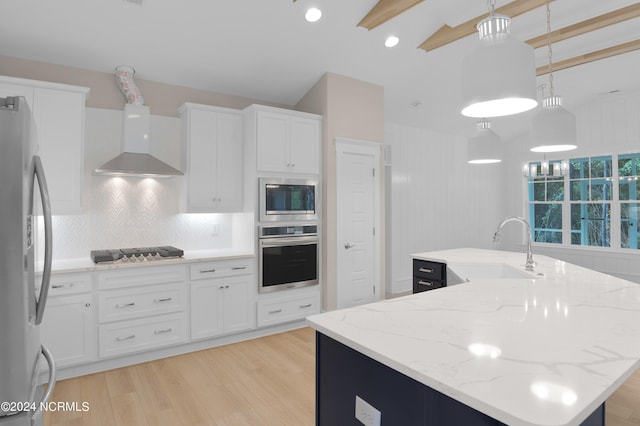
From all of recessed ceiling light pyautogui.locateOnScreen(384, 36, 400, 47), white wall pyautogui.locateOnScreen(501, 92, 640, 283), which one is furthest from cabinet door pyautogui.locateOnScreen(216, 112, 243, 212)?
white wall pyautogui.locateOnScreen(501, 92, 640, 283)

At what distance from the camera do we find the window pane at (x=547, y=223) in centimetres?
666

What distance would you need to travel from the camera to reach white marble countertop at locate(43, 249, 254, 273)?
10.1 feet

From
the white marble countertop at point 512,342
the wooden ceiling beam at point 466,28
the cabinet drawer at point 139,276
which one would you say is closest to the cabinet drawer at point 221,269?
the cabinet drawer at point 139,276

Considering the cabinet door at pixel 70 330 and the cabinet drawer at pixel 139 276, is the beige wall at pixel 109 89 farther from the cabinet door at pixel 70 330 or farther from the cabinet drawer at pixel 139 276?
the cabinet door at pixel 70 330

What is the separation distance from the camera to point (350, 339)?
1.29 m

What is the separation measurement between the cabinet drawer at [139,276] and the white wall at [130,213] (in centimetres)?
65

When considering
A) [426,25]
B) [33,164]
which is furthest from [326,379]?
[426,25]

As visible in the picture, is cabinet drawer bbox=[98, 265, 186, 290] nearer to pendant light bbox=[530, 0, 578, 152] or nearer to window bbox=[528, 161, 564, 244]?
pendant light bbox=[530, 0, 578, 152]

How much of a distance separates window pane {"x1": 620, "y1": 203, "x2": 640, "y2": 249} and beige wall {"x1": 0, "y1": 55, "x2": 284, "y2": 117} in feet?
20.0

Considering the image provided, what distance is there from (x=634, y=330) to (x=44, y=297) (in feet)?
7.77

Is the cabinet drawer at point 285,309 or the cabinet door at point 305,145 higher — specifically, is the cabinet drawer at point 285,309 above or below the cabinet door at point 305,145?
below

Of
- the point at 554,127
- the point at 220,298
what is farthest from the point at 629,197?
the point at 220,298

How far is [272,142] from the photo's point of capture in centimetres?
406

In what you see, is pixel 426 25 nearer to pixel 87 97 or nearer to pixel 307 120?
pixel 307 120
